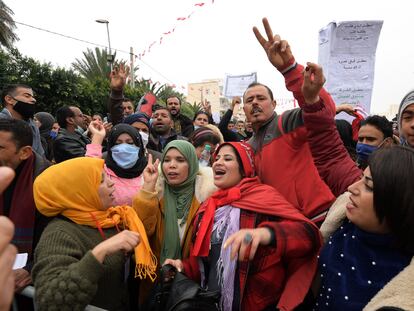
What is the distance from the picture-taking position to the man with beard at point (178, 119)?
578 cm

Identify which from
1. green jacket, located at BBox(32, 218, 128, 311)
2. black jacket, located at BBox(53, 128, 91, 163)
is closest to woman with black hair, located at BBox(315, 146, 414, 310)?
green jacket, located at BBox(32, 218, 128, 311)

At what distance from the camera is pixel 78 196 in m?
1.91

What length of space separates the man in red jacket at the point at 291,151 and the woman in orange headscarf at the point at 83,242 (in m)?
1.01

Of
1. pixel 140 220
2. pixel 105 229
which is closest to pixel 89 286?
pixel 105 229

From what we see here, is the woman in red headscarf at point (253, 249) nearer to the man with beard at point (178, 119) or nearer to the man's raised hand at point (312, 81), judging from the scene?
the man's raised hand at point (312, 81)

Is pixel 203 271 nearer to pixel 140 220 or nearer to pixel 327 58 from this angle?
pixel 140 220

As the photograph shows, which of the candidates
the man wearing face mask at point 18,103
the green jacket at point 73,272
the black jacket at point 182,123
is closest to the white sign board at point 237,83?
the black jacket at point 182,123

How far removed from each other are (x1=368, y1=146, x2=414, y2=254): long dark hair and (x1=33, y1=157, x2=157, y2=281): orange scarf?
1354 mm

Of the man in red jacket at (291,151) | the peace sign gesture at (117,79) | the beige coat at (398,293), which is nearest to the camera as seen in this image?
the beige coat at (398,293)

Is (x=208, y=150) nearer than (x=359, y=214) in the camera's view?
No

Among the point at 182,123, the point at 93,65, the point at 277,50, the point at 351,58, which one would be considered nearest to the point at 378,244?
the point at 277,50

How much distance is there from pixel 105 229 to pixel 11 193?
820 mm

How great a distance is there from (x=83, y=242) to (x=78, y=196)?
0.27 meters

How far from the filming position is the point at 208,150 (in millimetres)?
3652
